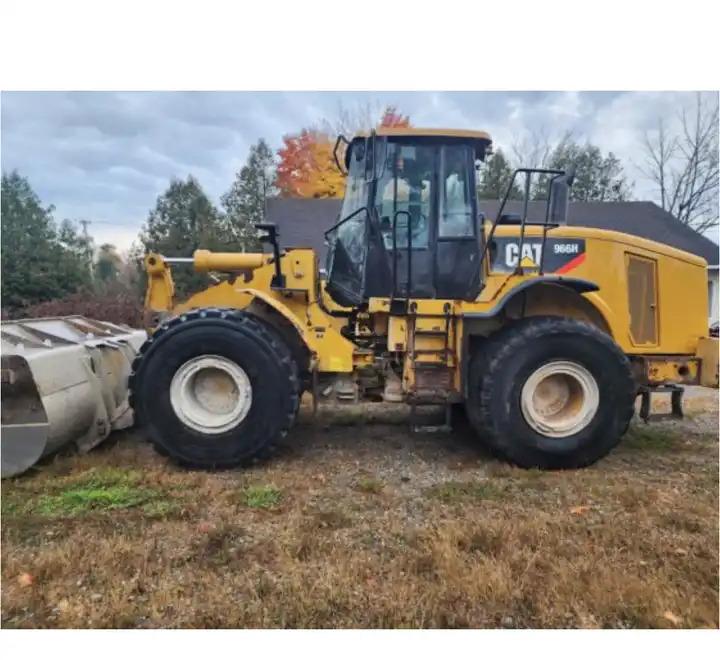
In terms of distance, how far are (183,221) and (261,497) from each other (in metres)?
26.2

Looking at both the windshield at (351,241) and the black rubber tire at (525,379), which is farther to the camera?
the windshield at (351,241)

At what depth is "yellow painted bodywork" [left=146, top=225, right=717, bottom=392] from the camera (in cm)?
466

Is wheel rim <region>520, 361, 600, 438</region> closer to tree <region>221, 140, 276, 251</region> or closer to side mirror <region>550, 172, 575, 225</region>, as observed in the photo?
side mirror <region>550, 172, 575, 225</region>

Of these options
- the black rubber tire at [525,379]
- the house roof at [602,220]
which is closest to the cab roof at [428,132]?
the black rubber tire at [525,379]

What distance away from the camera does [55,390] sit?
4.14 metres

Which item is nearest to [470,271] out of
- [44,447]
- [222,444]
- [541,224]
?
[541,224]

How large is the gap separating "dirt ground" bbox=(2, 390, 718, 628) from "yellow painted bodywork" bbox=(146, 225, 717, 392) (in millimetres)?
958

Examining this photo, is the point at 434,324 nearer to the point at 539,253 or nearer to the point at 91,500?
the point at 539,253

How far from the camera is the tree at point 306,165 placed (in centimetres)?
2492

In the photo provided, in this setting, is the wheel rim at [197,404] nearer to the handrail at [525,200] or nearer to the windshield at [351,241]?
the windshield at [351,241]

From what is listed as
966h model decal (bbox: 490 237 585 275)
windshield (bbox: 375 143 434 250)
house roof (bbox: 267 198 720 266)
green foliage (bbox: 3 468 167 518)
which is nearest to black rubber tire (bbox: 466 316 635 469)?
966h model decal (bbox: 490 237 585 275)

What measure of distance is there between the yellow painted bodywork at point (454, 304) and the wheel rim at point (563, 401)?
56 cm

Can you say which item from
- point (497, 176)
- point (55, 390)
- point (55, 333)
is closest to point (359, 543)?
point (55, 390)

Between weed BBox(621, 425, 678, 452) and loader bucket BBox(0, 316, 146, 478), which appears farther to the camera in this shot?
weed BBox(621, 425, 678, 452)
